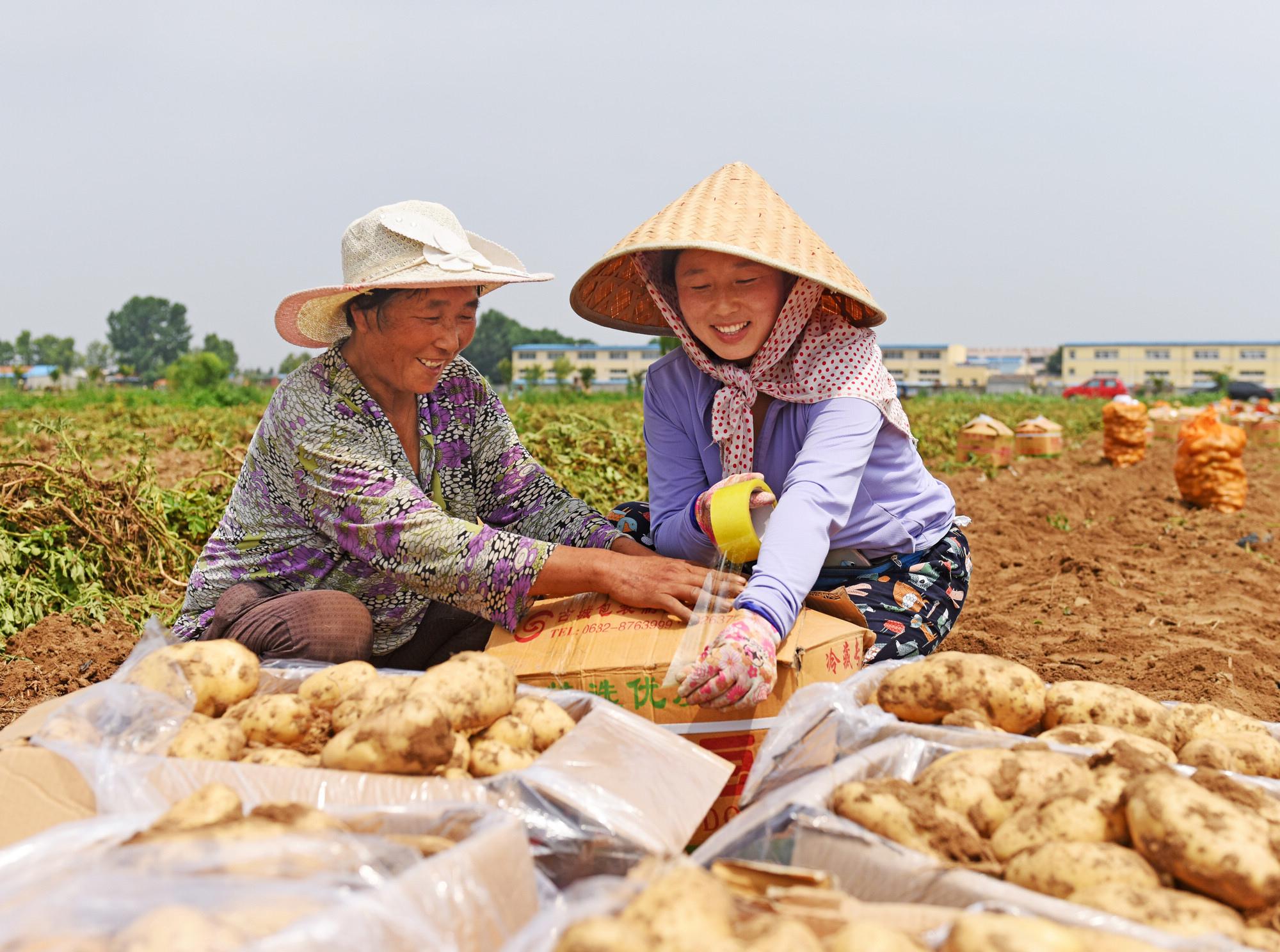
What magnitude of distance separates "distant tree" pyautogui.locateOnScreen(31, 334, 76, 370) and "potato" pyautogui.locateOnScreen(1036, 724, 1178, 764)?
119m

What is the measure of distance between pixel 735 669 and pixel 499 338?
103486 mm

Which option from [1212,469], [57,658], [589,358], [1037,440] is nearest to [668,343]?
[1037,440]

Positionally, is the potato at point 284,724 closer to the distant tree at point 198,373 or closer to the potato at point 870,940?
the potato at point 870,940

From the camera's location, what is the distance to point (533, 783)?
1.63 meters

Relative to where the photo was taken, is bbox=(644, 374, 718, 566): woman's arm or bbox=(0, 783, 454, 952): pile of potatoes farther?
bbox=(644, 374, 718, 566): woman's arm

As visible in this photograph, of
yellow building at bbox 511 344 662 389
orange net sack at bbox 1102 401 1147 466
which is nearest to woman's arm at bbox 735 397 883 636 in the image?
orange net sack at bbox 1102 401 1147 466

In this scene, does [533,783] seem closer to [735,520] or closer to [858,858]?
[858,858]

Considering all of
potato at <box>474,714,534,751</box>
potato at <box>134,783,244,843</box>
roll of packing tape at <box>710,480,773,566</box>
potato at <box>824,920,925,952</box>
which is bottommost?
potato at <box>474,714,534,751</box>

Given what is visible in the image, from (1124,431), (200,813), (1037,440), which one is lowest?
(1037,440)

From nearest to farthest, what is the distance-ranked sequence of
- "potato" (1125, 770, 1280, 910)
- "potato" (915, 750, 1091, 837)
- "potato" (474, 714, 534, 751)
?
"potato" (1125, 770, 1280, 910) < "potato" (915, 750, 1091, 837) < "potato" (474, 714, 534, 751)

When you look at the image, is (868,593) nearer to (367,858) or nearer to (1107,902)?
(1107,902)

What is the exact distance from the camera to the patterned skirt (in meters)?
2.77

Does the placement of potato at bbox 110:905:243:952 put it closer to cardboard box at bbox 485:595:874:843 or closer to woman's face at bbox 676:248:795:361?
cardboard box at bbox 485:595:874:843

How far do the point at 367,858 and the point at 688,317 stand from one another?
6.40 ft
